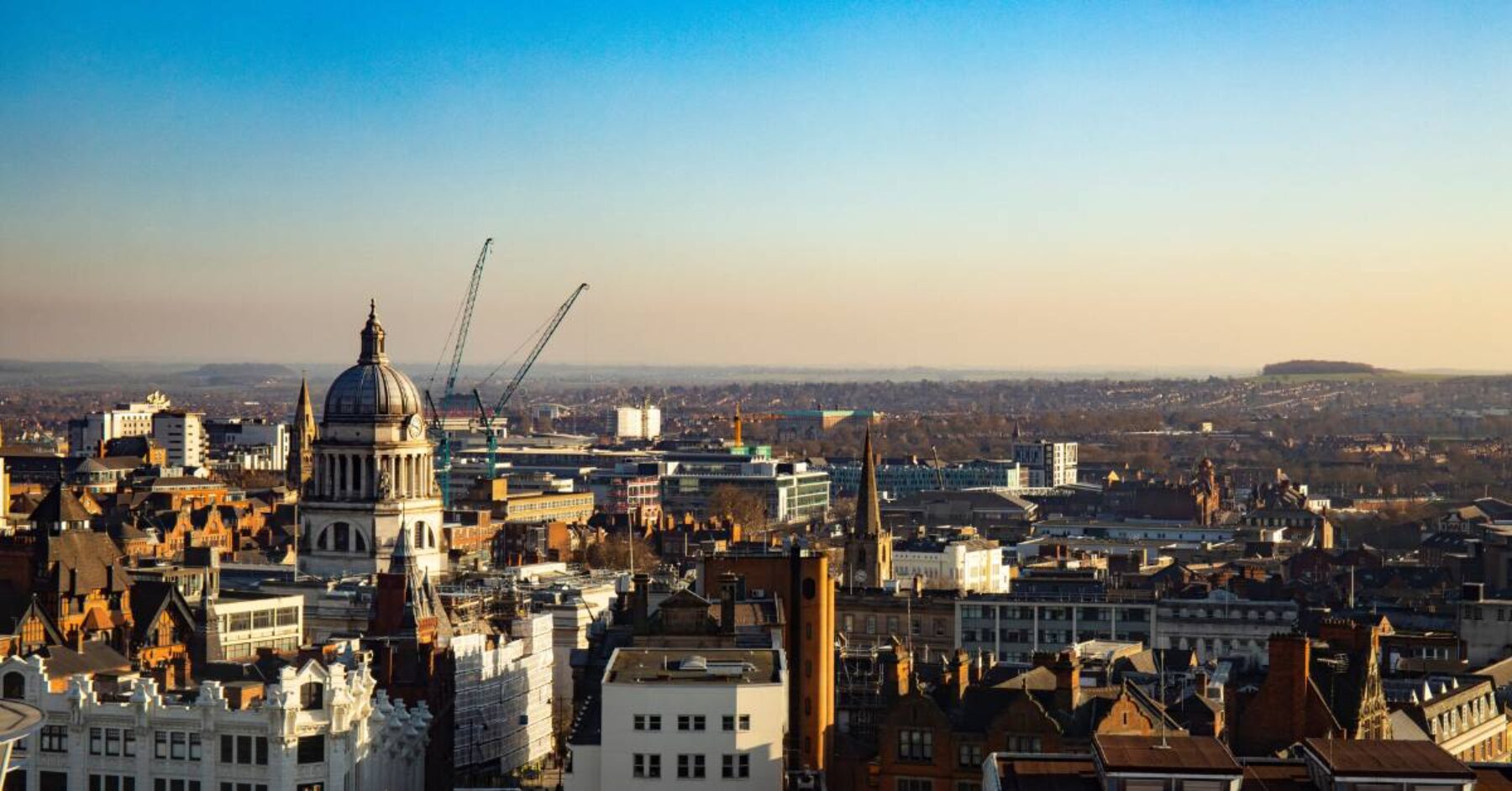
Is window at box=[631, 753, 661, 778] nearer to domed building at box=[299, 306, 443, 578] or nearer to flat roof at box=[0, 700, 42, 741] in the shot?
flat roof at box=[0, 700, 42, 741]

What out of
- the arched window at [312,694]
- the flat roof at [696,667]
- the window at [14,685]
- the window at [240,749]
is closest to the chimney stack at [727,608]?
the flat roof at [696,667]

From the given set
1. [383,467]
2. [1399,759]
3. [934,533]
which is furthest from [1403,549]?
[1399,759]

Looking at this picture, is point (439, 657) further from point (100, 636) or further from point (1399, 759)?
point (1399, 759)

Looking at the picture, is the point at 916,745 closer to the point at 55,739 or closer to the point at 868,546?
the point at 55,739

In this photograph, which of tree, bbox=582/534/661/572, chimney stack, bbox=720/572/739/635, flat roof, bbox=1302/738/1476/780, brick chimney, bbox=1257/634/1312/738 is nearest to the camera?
flat roof, bbox=1302/738/1476/780

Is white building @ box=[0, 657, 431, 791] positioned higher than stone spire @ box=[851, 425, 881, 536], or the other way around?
stone spire @ box=[851, 425, 881, 536]

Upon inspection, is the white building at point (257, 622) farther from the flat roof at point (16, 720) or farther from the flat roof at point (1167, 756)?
the flat roof at point (1167, 756)

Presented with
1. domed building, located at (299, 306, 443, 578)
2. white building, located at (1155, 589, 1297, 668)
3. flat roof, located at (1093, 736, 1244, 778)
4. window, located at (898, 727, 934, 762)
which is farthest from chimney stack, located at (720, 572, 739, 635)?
domed building, located at (299, 306, 443, 578)
